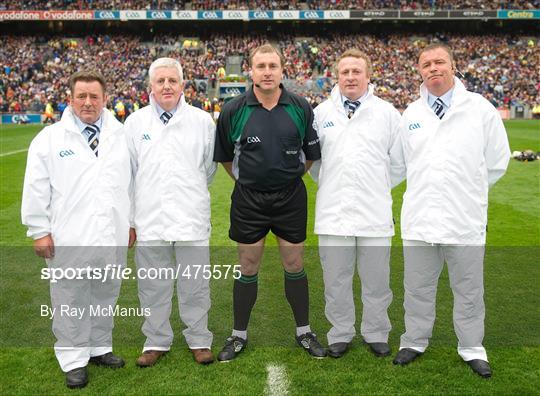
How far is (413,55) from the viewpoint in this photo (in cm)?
4672

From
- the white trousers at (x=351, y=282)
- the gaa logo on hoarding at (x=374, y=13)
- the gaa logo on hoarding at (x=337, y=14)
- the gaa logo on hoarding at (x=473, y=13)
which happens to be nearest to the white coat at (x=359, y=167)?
the white trousers at (x=351, y=282)

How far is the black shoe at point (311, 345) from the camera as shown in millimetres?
4211

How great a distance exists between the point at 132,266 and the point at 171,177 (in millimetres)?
2956

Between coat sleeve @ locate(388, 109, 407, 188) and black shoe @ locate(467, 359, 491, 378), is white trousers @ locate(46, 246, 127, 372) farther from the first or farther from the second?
black shoe @ locate(467, 359, 491, 378)

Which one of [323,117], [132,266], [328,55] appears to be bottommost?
[132,266]

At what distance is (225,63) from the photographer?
45.0m

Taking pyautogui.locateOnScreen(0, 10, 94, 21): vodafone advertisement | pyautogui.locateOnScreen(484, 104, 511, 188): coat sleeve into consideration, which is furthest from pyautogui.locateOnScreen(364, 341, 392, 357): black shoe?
pyautogui.locateOnScreen(0, 10, 94, 21): vodafone advertisement

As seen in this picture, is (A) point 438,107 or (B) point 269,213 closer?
(A) point 438,107

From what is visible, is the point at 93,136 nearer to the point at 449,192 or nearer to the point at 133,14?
the point at 449,192

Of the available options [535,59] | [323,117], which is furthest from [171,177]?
[535,59]

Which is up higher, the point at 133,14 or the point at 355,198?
the point at 133,14

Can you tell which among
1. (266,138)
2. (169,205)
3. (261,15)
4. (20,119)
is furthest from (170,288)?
(261,15)

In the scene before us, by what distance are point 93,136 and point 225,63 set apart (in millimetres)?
42573

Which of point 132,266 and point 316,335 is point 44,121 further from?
point 316,335
